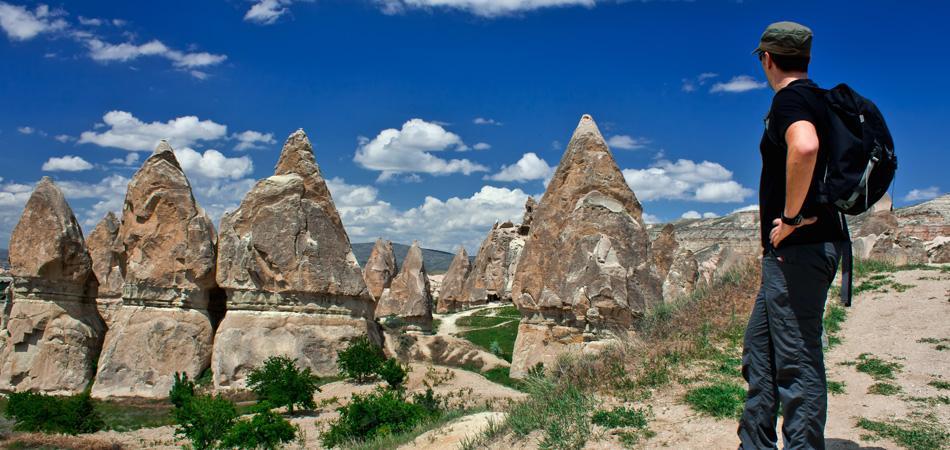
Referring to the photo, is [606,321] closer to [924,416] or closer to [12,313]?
[924,416]

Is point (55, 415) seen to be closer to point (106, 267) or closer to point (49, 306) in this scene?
point (49, 306)

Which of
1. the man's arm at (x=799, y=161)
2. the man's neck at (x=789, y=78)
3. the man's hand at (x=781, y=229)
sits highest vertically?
the man's neck at (x=789, y=78)

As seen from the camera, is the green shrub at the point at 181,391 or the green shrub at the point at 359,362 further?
the green shrub at the point at 359,362

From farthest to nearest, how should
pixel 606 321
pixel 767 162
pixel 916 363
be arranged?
pixel 606 321 < pixel 916 363 < pixel 767 162

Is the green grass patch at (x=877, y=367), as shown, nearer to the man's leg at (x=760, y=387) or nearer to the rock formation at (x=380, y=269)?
the man's leg at (x=760, y=387)

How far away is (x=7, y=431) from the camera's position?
39.9 ft

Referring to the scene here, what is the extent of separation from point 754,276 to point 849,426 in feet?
14.3

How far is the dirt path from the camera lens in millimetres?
4539

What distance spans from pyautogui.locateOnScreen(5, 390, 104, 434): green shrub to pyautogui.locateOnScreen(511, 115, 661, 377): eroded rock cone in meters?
8.75

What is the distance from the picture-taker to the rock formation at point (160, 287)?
16.7 metres

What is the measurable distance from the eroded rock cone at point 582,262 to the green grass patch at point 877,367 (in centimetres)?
846

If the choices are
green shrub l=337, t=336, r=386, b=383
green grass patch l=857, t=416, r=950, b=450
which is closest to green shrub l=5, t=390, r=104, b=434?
green shrub l=337, t=336, r=386, b=383

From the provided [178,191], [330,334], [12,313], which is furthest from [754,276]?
[12,313]

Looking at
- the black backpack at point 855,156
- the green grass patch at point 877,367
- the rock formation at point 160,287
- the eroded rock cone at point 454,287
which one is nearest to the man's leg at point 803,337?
the black backpack at point 855,156
